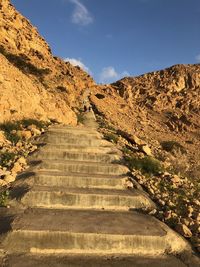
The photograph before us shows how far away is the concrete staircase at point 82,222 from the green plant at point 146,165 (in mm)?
990

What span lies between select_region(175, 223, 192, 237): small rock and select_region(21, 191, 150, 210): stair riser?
143 cm

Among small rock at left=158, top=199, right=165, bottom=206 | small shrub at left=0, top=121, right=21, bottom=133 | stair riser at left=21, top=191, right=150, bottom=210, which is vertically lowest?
small rock at left=158, top=199, right=165, bottom=206

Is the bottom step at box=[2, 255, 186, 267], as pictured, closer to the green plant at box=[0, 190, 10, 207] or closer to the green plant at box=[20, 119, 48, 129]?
the green plant at box=[0, 190, 10, 207]

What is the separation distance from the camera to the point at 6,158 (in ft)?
36.1

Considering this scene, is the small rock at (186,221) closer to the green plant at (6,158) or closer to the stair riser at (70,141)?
the green plant at (6,158)

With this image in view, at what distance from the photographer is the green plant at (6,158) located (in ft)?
35.2

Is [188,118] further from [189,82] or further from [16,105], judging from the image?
[16,105]

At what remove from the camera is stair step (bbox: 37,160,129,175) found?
427 inches

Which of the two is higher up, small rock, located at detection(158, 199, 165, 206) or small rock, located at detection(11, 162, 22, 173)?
small rock, located at detection(11, 162, 22, 173)

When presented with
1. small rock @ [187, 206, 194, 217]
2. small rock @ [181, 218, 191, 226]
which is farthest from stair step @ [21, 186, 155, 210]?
small rock @ [181, 218, 191, 226]

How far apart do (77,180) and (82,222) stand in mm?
2355

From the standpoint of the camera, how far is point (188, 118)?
37469 millimetres

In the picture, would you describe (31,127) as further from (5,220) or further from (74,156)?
(5,220)

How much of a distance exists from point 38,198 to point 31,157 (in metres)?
3.23
